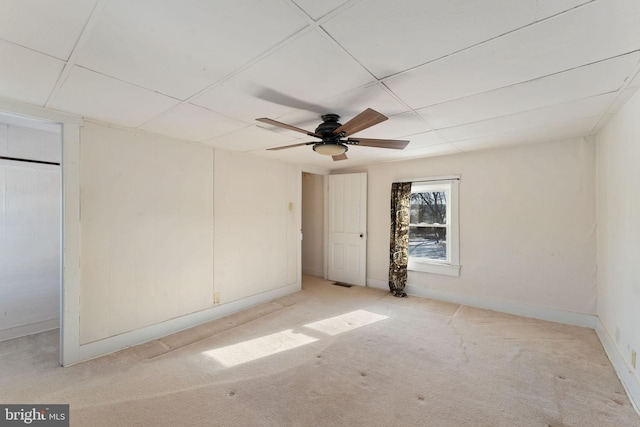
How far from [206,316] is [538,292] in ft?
13.8

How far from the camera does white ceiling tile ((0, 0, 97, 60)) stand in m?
1.09

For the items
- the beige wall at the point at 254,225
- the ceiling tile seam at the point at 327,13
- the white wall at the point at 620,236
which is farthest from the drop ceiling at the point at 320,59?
the beige wall at the point at 254,225

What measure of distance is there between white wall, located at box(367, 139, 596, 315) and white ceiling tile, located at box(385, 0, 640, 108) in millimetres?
2164

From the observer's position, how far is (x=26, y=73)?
1.64 m

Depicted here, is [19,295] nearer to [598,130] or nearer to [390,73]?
[390,73]

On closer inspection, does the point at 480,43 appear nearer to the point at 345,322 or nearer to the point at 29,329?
the point at 345,322

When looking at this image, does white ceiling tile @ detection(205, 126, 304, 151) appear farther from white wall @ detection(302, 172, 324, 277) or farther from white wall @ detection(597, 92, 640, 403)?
white wall @ detection(597, 92, 640, 403)

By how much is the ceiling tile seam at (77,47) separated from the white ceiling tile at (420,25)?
3.15 feet

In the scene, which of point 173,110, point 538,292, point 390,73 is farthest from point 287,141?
point 538,292

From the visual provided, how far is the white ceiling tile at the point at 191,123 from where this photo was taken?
7.37ft

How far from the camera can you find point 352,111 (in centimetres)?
222

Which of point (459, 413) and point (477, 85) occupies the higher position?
point (477, 85)

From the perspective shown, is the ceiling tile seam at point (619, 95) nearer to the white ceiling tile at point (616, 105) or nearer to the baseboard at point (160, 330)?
the white ceiling tile at point (616, 105)

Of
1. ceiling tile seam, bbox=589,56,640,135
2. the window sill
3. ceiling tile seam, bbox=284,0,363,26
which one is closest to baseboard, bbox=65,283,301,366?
the window sill
